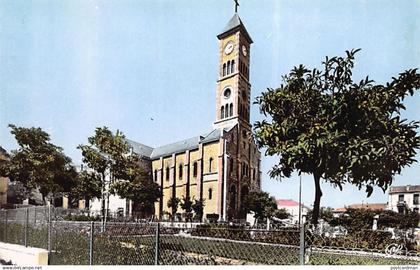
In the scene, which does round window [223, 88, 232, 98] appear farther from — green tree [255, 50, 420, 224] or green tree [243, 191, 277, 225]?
green tree [255, 50, 420, 224]

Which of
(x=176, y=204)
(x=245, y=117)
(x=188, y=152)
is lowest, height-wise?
(x=176, y=204)

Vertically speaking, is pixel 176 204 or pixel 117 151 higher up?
pixel 117 151

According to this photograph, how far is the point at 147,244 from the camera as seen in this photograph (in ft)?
14.1

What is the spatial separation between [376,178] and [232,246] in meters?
7.03

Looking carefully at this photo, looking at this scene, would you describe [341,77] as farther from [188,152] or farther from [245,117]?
[188,152]

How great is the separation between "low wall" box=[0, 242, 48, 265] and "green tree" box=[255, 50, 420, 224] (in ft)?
26.0

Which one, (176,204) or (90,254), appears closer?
(90,254)

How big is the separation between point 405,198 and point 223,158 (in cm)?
2691

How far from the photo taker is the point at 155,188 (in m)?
24.1

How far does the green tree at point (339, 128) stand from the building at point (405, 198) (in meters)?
30.4

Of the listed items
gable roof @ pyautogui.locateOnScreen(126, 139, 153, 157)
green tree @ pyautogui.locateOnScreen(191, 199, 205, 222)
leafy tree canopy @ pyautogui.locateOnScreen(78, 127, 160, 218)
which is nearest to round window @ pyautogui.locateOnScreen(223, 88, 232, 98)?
gable roof @ pyautogui.locateOnScreen(126, 139, 153, 157)

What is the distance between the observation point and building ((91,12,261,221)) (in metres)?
24.4

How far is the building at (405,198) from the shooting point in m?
38.8

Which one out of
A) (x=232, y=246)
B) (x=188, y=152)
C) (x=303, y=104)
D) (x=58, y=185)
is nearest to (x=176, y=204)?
(x=188, y=152)
